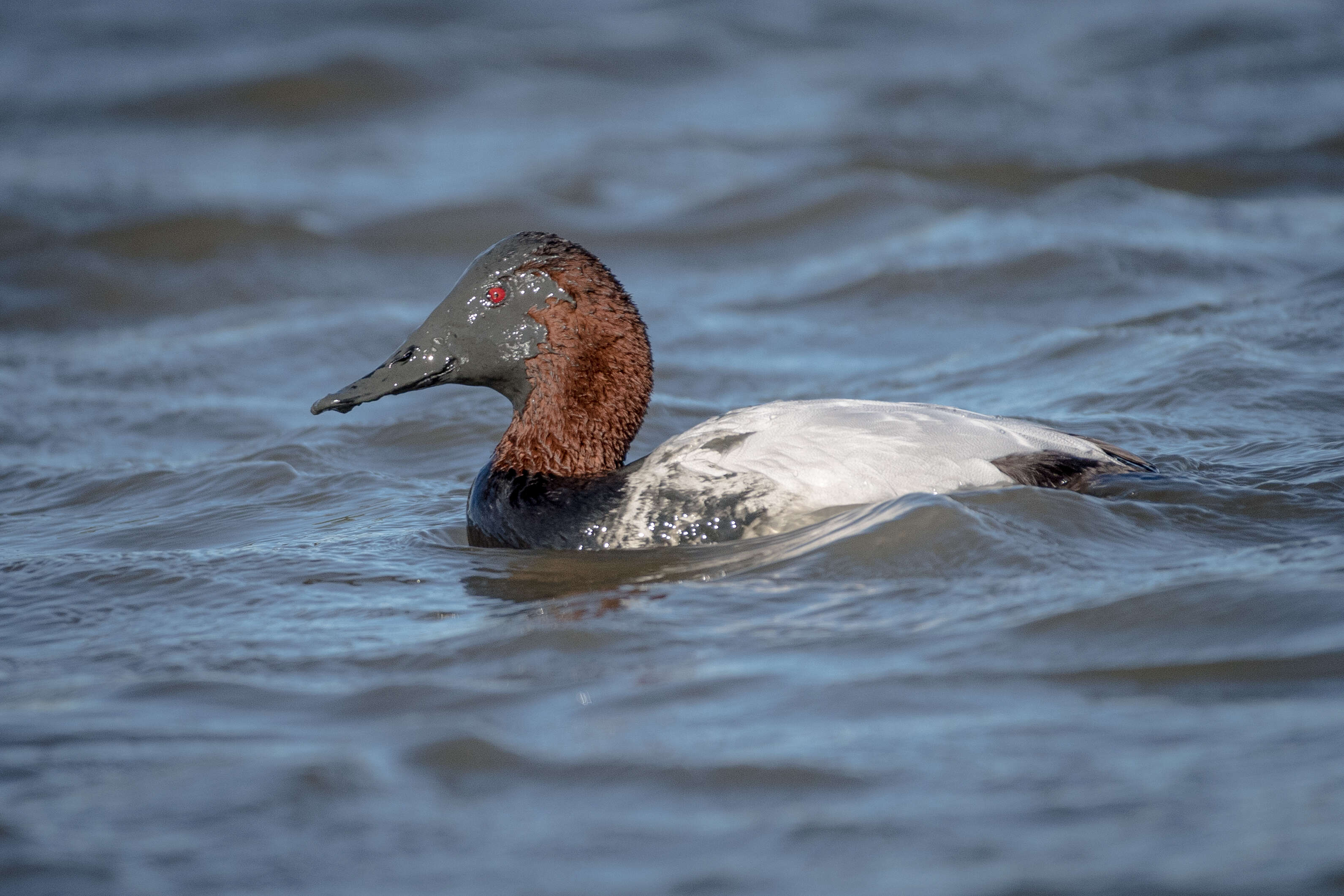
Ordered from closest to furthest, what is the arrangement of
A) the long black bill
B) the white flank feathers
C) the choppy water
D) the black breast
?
the choppy water < the white flank feathers < the black breast < the long black bill

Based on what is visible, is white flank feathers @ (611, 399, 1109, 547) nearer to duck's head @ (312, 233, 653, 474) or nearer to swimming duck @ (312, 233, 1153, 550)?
swimming duck @ (312, 233, 1153, 550)

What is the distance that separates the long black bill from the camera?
5121 mm

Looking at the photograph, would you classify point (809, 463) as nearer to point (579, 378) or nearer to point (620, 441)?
point (620, 441)

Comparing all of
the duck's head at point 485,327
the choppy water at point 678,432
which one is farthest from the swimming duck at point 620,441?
the choppy water at point 678,432

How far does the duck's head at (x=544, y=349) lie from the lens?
518 cm

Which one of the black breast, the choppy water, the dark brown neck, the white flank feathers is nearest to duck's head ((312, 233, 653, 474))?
the dark brown neck

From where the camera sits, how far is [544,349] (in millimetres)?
5191

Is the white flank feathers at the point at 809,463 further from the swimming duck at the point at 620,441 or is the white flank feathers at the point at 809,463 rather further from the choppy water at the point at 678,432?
the choppy water at the point at 678,432

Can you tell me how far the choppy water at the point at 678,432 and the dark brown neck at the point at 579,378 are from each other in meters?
0.45

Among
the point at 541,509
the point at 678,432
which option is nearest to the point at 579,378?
the point at 541,509

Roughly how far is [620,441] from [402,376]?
81 centimetres

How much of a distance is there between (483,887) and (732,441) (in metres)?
2.24

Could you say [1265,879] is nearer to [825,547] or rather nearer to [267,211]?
[825,547]

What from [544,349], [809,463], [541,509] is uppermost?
[544,349]
